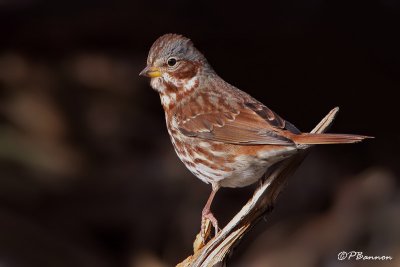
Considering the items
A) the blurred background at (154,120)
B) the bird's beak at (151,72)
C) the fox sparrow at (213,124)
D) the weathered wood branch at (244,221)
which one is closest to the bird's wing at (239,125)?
the fox sparrow at (213,124)

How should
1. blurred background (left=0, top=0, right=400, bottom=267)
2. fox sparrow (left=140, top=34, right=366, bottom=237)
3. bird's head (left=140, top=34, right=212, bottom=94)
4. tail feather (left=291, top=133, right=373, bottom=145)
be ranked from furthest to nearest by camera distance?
1. blurred background (left=0, top=0, right=400, bottom=267)
2. bird's head (left=140, top=34, right=212, bottom=94)
3. fox sparrow (left=140, top=34, right=366, bottom=237)
4. tail feather (left=291, top=133, right=373, bottom=145)

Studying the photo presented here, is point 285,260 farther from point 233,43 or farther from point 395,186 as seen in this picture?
point 233,43

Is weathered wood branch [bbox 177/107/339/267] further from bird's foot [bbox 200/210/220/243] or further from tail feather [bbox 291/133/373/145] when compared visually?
bird's foot [bbox 200/210/220/243]

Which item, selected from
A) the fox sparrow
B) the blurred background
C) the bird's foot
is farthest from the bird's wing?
the blurred background

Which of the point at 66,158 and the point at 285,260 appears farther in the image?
the point at 66,158

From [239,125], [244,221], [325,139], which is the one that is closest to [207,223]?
[244,221]

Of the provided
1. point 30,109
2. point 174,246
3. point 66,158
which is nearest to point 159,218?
point 174,246
